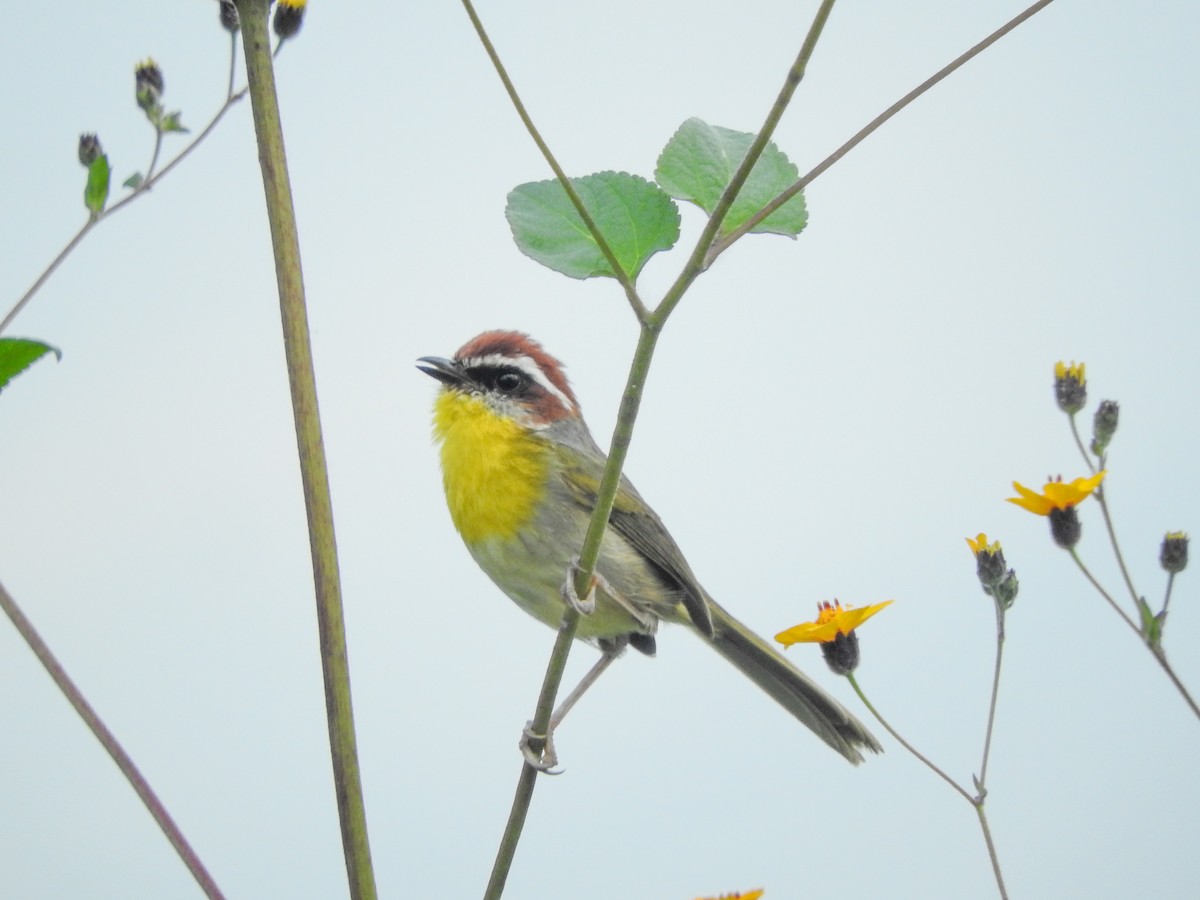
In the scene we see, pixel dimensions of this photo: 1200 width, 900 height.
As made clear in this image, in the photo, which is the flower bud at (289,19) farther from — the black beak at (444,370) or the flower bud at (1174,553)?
the flower bud at (1174,553)

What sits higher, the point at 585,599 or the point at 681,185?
the point at 681,185

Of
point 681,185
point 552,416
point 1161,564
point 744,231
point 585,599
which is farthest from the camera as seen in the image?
point 552,416

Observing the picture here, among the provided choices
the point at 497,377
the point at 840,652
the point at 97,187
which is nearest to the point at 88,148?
the point at 97,187

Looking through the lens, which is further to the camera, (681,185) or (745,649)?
(745,649)

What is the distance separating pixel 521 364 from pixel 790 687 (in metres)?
1.02

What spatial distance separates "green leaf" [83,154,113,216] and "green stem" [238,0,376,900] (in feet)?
2.49

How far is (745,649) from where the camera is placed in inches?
124

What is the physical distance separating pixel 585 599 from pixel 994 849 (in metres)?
0.64

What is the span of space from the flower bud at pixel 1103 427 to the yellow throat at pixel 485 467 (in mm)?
1171

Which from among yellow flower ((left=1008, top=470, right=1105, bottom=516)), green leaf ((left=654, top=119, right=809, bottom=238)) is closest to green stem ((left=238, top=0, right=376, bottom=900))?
green leaf ((left=654, top=119, right=809, bottom=238))

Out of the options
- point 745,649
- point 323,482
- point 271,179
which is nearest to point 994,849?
point 323,482

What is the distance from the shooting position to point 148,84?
2.25 metres

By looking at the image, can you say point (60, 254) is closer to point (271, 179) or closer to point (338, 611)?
point (271, 179)

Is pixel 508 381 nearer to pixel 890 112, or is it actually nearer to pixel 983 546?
pixel 983 546
